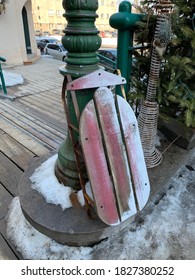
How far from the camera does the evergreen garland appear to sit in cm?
137

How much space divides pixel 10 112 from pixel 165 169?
2619mm

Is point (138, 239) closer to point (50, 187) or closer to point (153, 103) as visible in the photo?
point (50, 187)

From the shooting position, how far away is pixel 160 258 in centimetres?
129

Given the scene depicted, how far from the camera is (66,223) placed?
126cm

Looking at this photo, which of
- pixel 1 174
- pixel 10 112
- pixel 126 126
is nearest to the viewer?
→ pixel 126 126

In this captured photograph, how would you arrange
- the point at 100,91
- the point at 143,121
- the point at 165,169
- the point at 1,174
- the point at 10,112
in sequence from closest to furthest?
1. the point at 100,91
2. the point at 143,121
3. the point at 165,169
4. the point at 1,174
5. the point at 10,112

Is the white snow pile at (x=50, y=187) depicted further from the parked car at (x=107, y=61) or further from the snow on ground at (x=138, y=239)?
the parked car at (x=107, y=61)

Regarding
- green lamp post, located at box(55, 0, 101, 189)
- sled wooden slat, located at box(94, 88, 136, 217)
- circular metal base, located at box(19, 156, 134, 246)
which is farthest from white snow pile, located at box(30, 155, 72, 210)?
green lamp post, located at box(55, 0, 101, 189)

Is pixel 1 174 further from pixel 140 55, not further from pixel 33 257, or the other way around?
pixel 140 55

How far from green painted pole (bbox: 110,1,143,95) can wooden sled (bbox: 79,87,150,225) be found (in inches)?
31.2

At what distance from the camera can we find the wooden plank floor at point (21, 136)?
5.68 feet

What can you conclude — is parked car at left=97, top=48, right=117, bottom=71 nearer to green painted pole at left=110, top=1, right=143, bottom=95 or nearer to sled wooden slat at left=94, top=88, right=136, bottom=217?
green painted pole at left=110, top=1, right=143, bottom=95

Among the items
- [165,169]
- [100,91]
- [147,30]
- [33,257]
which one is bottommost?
[33,257]

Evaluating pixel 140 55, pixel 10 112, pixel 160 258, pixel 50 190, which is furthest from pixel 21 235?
pixel 10 112
